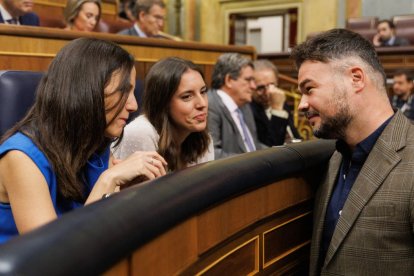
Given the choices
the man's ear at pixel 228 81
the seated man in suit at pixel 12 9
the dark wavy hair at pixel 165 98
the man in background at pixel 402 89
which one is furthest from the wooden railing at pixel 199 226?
the man in background at pixel 402 89

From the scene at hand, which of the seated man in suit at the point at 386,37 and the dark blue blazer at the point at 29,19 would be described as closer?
the dark blue blazer at the point at 29,19

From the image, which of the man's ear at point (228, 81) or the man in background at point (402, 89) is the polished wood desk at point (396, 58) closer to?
the man in background at point (402, 89)

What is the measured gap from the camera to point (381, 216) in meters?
0.58

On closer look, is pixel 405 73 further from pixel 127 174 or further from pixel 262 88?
pixel 127 174

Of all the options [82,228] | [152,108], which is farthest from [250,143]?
[82,228]

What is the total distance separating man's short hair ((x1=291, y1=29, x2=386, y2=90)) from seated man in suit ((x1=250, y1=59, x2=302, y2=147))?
1019 mm

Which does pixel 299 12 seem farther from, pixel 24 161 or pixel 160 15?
pixel 24 161

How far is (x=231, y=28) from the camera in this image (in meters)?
4.39

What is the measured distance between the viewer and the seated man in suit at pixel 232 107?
1.43 m

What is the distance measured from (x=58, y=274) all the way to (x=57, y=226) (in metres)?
0.04

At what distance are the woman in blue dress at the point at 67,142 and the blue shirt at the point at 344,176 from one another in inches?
9.9

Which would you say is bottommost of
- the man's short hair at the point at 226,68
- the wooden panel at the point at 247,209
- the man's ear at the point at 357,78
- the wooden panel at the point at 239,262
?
the wooden panel at the point at 239,262

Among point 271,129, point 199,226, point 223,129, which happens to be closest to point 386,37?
point 271,129

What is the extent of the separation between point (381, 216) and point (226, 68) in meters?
1.03
